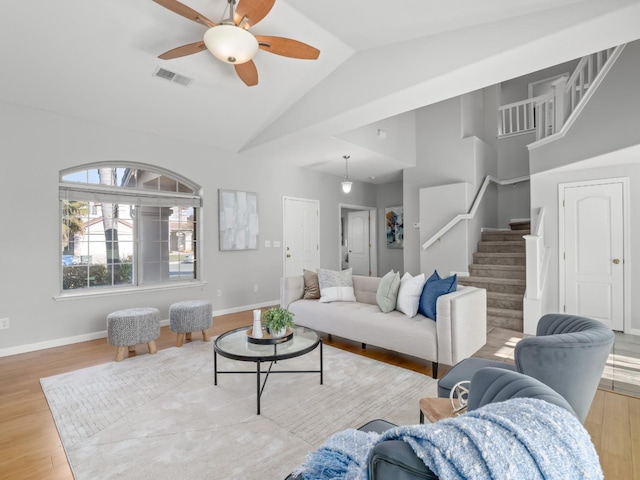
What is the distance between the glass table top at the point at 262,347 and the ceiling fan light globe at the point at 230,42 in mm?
2400

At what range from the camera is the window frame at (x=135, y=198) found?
4059mm

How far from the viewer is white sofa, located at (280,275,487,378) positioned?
2.87m

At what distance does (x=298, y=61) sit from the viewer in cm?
377

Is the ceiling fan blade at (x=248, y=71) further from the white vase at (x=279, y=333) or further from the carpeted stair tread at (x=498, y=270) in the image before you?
the carpeted stair tread at (x=498, y=270)

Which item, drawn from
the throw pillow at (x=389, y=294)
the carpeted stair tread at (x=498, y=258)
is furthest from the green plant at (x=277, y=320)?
the carpeted stair tread at (x=498, y=258)

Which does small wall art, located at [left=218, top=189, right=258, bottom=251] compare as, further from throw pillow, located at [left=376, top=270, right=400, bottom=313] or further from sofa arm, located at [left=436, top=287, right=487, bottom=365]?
sofa arm, located at [left=436, top=287, right=487, bottom=365]

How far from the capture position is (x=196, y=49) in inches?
111

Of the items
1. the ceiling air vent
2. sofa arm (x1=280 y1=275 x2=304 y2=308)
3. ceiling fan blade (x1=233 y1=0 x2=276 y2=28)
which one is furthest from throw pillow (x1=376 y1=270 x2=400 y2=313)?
the ceiling air vent

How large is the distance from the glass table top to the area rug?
0.36 m

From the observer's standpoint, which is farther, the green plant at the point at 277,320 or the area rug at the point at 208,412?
the green plant at the point at 277,320

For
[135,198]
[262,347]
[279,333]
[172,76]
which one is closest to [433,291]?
[279,333]

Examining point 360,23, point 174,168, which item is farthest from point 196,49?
point 174,168

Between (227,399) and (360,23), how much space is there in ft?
11.6

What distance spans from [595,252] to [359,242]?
204 inches
